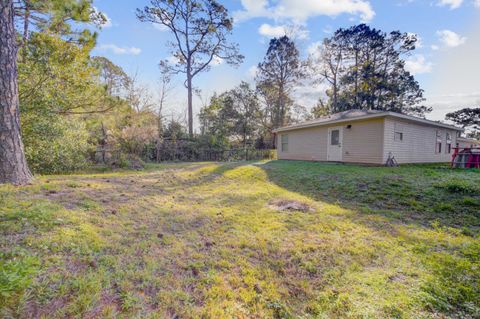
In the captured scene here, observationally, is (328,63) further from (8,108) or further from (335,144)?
(8,108)

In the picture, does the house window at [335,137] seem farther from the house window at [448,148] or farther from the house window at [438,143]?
the house window at [448,148]

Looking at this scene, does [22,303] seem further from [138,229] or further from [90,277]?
[138,229]

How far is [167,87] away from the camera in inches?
674

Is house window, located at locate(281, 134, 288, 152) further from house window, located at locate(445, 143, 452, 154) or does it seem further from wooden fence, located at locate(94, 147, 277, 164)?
house window, located at locate(445, 143, 452, 154)

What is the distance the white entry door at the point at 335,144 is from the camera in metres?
9.96

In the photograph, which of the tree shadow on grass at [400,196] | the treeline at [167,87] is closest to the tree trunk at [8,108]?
the treeline at [167,87]

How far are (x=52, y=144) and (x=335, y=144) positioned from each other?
1121cm

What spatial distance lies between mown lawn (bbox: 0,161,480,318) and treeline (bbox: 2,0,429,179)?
3714 mm

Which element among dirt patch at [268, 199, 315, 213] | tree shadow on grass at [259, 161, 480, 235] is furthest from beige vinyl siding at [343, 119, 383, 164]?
dirt patch at [268, 199, 315, 213]

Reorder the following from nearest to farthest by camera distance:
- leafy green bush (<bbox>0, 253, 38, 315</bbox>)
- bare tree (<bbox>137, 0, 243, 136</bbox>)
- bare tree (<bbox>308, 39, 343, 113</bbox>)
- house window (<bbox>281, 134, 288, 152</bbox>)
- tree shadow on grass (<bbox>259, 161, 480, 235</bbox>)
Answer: leafy green bush (<bbox>0, 253, 38, 315</bbox>) → tree shadow on grass (<bbox>259, 161, 480, 235</bbox>) → house window (<bbox>281, 134, 288, 152</bbox>) → bare tree (<bbox>137, 0, 243, 136</bbox>) → bare tree (<bbox>308, 39, 343, 113</bbox>)

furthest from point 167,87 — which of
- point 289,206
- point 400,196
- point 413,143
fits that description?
point 400,196

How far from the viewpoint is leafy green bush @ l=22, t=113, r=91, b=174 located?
6047 millimetres

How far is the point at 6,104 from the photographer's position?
3.60m

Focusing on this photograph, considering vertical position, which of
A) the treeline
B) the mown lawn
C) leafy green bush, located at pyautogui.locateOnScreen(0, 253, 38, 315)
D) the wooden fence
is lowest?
the mown lawn
